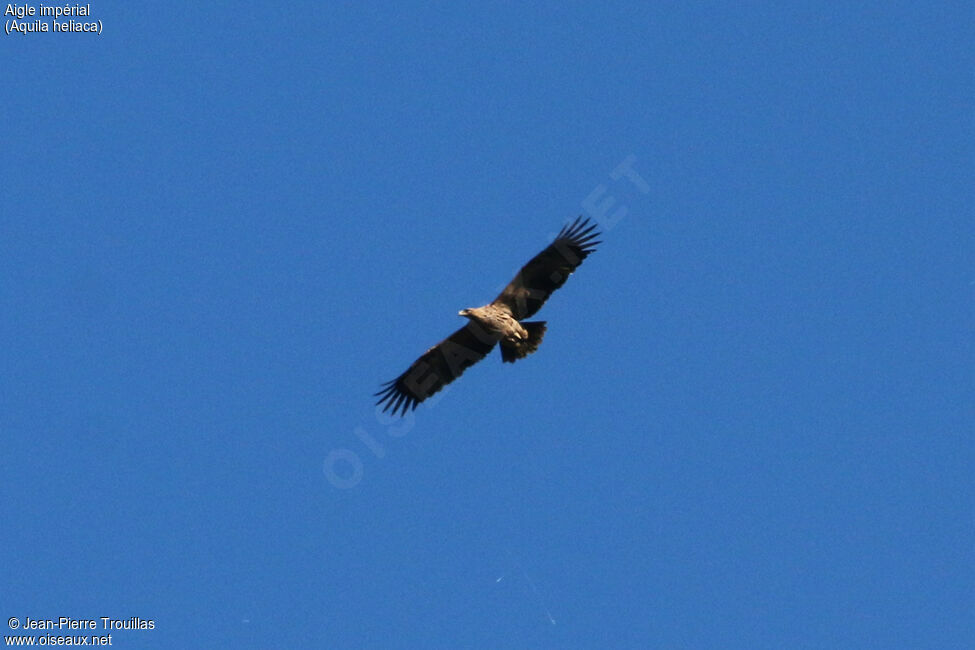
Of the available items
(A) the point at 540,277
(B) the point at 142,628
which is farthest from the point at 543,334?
(B) the point at 142,628

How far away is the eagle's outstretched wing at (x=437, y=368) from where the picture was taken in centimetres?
2288

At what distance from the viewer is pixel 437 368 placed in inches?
922

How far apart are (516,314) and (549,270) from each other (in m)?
1.16

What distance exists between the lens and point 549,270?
72.9ft

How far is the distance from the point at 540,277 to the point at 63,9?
12192 millimetres

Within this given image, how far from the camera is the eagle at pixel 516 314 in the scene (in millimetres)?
22031

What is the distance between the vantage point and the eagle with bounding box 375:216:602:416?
72.3 ft

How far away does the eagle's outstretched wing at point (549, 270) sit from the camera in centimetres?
2209

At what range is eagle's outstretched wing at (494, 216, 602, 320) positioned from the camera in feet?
72.5

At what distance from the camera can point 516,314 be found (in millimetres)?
22594

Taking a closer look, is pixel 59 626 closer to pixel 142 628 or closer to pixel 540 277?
pixel 142 628

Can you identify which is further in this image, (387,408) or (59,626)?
(387,408)

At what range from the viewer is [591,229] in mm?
22281

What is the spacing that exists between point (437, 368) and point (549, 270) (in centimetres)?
330
